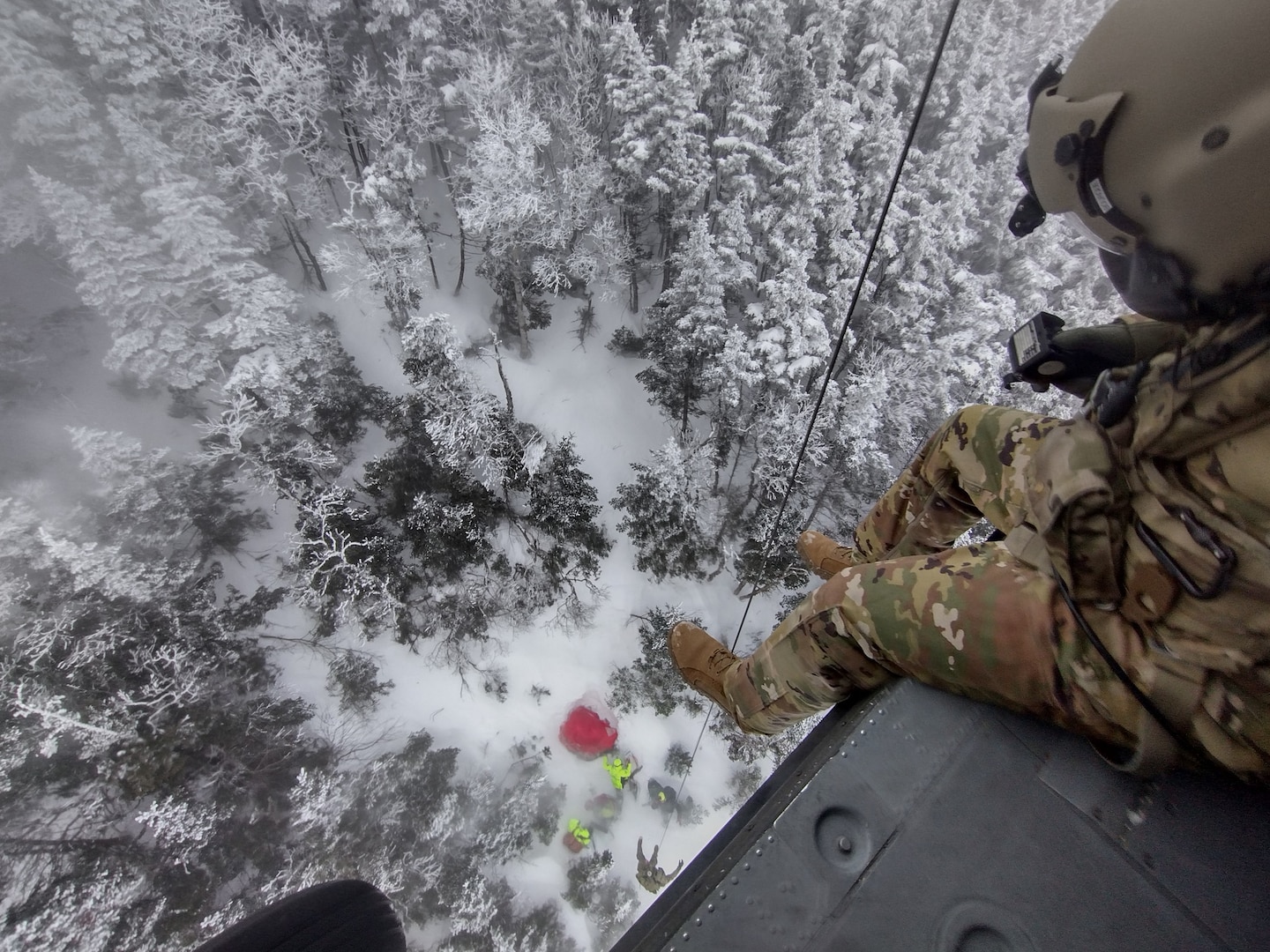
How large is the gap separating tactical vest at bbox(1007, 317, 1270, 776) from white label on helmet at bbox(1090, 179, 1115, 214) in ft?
1.61

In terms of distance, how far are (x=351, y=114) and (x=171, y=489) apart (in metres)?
13.4

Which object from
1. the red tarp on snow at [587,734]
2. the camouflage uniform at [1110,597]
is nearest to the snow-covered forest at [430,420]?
the red tarp on snow at [587,734]

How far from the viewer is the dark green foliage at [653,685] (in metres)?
14.8


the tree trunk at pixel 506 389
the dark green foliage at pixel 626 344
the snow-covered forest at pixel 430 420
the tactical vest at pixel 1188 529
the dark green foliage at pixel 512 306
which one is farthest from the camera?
the dark green foliage at pixel 626 344

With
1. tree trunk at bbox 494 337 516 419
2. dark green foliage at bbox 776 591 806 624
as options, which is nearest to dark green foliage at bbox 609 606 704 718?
dark green foliage at bbox 776 591 806 624

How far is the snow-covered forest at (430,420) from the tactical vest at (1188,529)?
449 inches

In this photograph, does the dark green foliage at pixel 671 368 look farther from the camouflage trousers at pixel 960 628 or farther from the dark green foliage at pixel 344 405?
the camouflage trousers at pixel 960 628

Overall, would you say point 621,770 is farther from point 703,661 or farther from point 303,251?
point 303,251

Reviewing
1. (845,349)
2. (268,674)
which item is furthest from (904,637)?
(268,674)

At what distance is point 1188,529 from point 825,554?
2.91 m

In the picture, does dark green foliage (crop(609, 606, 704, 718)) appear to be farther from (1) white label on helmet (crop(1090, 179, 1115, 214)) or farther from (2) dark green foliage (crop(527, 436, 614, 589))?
(1) white label on helmet (crop(1090, 179, 1115, 214))

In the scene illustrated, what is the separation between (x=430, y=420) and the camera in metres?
14.3

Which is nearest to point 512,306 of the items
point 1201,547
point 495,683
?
point 495,683

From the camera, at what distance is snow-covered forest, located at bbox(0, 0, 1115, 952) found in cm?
1246
